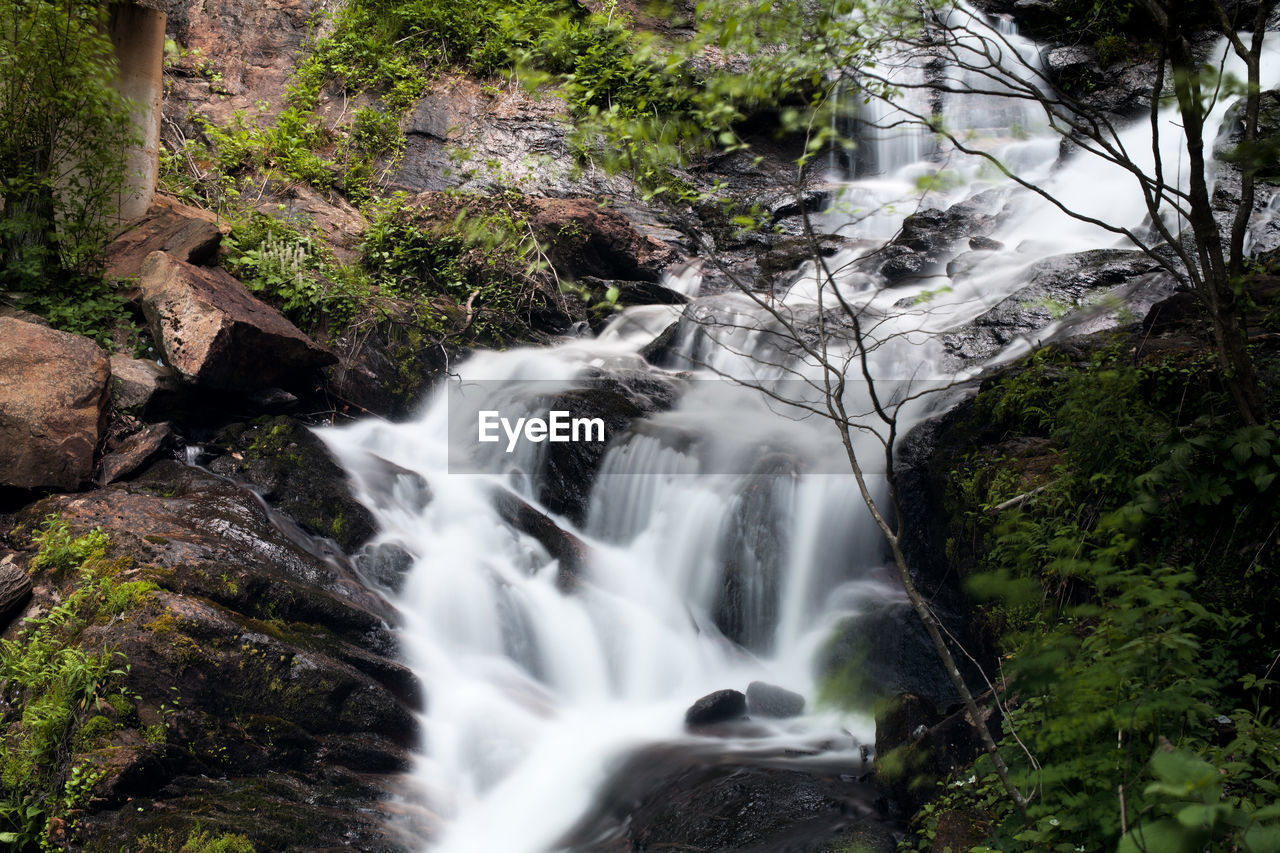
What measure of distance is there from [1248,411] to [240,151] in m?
10.4

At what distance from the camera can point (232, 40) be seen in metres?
12.0

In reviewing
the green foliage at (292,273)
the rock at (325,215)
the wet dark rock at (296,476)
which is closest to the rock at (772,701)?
the wet dark rock at (296,476)

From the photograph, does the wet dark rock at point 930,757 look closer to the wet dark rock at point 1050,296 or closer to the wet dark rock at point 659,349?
the wet dark rock at point 1050,296

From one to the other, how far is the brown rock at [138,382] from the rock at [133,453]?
227 millimetres

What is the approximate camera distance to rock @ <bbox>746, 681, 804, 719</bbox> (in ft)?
17.7

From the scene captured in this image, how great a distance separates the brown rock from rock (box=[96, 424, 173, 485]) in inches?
8.9

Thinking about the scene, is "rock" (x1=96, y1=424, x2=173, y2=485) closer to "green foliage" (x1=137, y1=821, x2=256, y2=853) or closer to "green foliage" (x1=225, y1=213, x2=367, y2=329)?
"green foliage" (x1=225, y1=213, x2=367, y2=329)

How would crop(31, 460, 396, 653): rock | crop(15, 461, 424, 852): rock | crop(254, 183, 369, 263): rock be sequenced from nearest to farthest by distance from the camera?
crop(15, 461, 424, 852): rock
crop(31, 460, 396, 653): rock
crop(254, 183, 369, 263): rock

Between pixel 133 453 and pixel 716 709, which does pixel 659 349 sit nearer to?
pixel 716 709

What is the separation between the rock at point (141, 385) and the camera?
19.1 ft

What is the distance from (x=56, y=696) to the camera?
3654 millimetres

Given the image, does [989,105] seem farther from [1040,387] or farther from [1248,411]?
[1248,411]

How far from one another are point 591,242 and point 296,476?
5246 mm

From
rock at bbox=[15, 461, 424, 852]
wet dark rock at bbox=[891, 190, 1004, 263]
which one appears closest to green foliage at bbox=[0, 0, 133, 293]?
rock at bbox=[15, 461, 424, 852]
